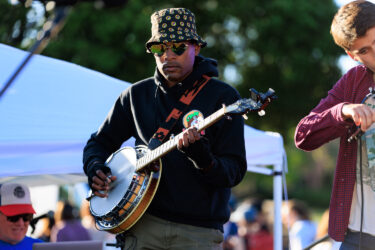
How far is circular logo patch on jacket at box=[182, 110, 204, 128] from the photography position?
348 centimetres

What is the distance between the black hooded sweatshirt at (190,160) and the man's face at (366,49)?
0.72 meters

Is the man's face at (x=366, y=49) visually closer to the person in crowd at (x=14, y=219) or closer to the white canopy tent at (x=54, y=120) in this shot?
the white canopy tent at (x=54, y=120)

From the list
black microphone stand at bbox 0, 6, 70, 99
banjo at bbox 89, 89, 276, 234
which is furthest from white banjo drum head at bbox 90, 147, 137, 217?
black microphone stand at bbox 0, 6, 70, 99

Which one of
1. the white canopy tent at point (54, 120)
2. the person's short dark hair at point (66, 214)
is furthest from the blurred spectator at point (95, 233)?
the white canopy tent at point (54, 120)

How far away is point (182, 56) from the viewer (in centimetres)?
368

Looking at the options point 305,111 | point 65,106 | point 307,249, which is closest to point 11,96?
point 65,106

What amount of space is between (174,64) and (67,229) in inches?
168

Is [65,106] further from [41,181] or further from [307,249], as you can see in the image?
[41,181]

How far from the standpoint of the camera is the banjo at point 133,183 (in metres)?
3.28

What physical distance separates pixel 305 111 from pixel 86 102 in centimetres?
1134

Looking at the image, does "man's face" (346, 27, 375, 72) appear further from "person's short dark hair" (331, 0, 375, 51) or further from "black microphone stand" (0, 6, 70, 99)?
"black microphone stand" (0, 6, 70, 99)

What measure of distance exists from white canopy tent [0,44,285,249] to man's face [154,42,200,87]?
75 centimetres

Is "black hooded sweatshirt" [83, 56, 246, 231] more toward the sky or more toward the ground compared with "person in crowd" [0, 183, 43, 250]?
more toward the sky

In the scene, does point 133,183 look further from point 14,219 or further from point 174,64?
point 14,219
